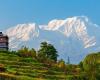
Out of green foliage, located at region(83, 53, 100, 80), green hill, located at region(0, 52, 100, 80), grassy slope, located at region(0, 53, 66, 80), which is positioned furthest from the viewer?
grassy slope, located at region(0, 53, 66, 80)

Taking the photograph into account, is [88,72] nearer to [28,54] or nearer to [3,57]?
[3,57]

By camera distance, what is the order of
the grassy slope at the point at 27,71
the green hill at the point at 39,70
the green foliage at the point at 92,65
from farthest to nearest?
the grassy slope at the point at 27,71 → the green hill at the point at 39,70 → the green foliage at the point at 92,65

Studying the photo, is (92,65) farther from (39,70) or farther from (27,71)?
(39,70)

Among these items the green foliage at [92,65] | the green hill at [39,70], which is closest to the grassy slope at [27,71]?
the green hill at [39,70]

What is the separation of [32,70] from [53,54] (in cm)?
5990

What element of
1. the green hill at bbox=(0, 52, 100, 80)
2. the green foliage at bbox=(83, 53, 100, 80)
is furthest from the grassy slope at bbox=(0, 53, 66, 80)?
the green foliage at bbox=(83, 53, 100, 80)

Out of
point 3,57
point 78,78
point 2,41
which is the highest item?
point 2,41

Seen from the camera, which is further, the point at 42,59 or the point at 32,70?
the point at 42,59


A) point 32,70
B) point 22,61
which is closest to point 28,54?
point 22,61

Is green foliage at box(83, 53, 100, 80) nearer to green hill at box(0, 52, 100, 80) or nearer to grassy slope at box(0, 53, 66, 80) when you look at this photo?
green hill at box(0, 52, 100, 80)

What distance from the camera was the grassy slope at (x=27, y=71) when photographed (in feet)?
303

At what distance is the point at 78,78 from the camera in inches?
2557

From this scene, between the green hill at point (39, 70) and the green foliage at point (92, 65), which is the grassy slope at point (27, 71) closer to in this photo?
the green hill at point (39, 70)

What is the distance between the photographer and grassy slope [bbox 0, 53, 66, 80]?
303 ft
